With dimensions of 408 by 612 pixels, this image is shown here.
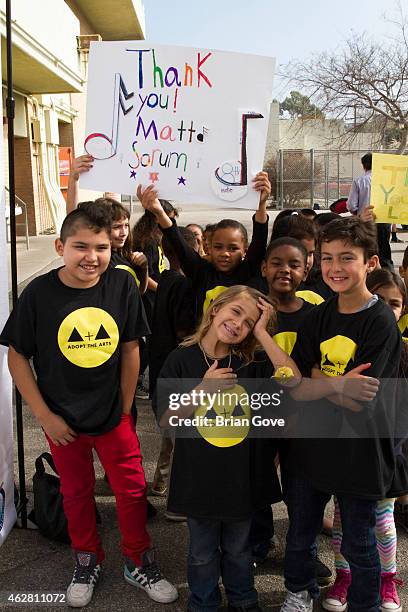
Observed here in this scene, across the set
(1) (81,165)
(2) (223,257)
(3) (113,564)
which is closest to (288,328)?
(2) (223,257)

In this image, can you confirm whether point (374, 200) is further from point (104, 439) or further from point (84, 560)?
point (84, 560)

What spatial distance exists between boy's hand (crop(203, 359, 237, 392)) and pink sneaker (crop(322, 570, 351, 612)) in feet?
3.15

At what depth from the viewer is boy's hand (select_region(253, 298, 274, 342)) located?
2.39 metres

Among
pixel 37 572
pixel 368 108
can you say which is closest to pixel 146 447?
pixel 37 572

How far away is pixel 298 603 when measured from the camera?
243cm

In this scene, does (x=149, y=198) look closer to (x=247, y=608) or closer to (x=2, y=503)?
(x=2, y=503)

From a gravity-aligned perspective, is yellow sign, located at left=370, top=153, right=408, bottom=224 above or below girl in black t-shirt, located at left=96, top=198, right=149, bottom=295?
above

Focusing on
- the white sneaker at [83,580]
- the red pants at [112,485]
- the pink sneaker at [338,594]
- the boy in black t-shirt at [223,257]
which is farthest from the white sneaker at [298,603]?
the boy in black t-shirt at [223,257]

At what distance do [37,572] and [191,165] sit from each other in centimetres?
197

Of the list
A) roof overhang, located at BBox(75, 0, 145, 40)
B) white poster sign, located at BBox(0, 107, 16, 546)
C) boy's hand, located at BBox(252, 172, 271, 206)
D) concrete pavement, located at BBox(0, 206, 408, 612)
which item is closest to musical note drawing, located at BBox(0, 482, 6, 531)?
white poster sign, located at BBox(0, 107, 16, 546)

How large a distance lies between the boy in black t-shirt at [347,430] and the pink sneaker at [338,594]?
117 millimetres

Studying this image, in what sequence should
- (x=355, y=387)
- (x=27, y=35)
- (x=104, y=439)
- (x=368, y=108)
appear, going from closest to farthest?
(x=355, y=387)
(x=104, y=439)
(x=27, y=35)
(x=368, y=108)

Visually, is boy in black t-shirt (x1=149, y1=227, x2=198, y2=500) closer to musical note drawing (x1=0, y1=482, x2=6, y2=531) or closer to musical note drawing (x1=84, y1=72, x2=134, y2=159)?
musical note drawing (x1=84, y1=72, x2=134, y2=159)

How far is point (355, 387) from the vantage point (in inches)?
85.1
